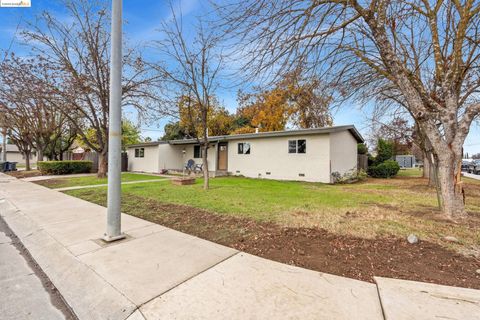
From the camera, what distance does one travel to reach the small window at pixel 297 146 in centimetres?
1253

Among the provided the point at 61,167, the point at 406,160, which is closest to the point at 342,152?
the point at 61,167

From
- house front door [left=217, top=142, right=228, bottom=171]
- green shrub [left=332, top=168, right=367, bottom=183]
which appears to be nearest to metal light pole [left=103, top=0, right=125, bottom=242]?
green shrub [left=332, top=168, right=367, bottom=183]

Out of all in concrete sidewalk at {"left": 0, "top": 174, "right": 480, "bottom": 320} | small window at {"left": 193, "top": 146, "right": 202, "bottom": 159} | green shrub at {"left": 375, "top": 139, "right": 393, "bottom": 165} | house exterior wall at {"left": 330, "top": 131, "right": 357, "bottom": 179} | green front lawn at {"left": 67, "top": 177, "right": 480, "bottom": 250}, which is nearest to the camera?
concrete sidewalk at {"left": 0, "top": 174, "right": 480, "bottom": 320}

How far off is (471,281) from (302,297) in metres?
1.92

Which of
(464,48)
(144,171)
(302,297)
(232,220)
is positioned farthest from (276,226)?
(144,171)

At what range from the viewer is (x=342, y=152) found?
13.2 metres

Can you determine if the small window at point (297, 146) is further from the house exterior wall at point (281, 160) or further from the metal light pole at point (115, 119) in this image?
the metal light pole at point (115, 119)

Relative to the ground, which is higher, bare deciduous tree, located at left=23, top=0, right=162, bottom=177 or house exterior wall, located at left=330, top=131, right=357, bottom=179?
bare deciduous tree, located at left=23, top=0, right=162, bottom=177

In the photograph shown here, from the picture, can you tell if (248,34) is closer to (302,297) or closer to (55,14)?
(302,297)

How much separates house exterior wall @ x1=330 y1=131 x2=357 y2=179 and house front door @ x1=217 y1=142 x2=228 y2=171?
741 centimetres

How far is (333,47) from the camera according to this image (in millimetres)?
4777

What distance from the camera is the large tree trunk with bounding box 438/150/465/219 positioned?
449 centimetres

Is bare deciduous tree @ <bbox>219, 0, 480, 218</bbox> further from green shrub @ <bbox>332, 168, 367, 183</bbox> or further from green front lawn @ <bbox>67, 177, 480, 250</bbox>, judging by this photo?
green shrub @ <bbox>332, 168, 367, 183</bbox>

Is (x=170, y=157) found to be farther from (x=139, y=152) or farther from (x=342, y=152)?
(x=342, y=152)
